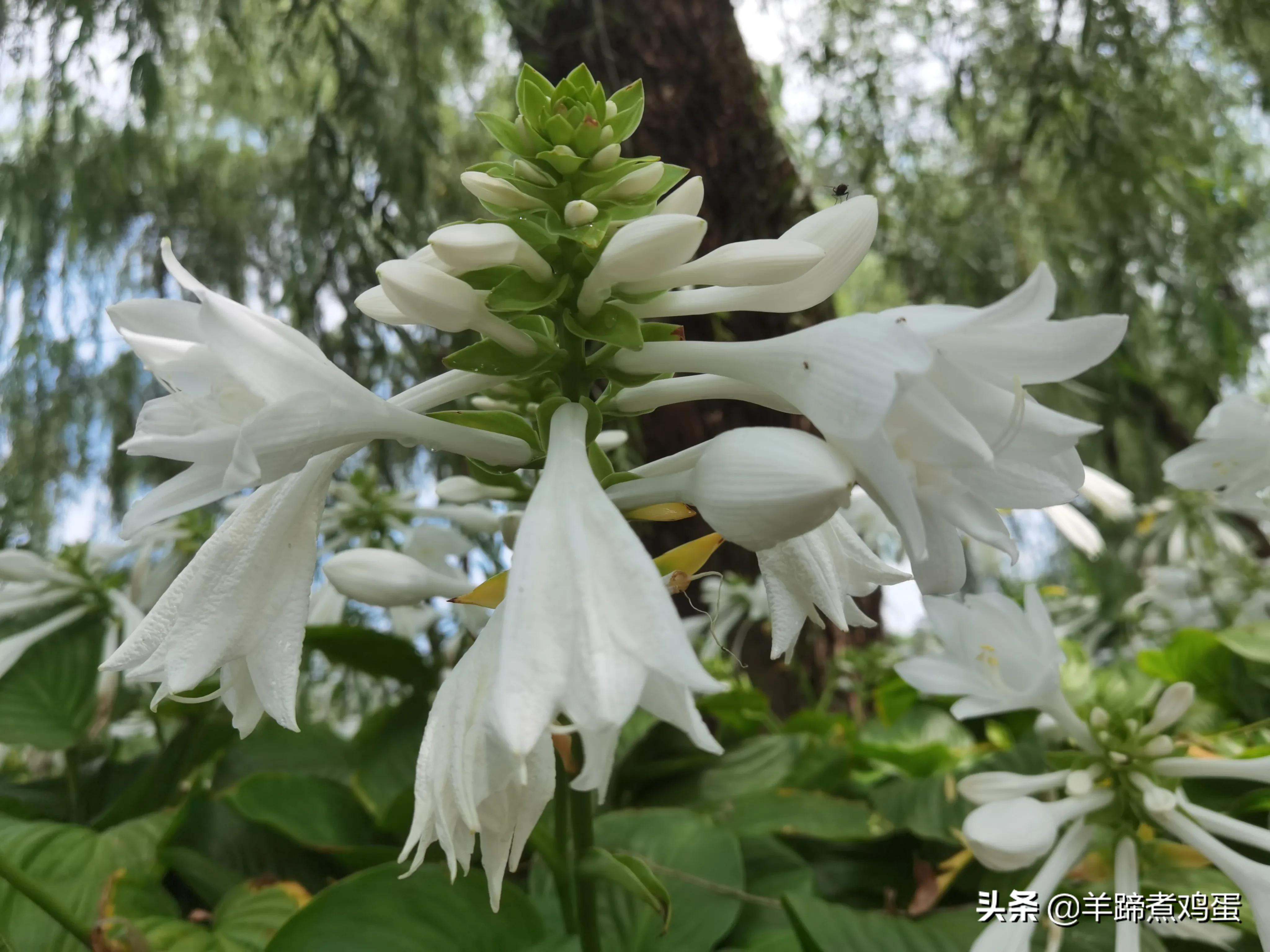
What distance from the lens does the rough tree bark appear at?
2371 millimetres

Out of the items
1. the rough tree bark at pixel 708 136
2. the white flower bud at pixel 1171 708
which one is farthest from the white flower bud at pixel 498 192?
the rough tree bark at pixel 708 136

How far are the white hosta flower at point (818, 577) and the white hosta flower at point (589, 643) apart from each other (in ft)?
0.56

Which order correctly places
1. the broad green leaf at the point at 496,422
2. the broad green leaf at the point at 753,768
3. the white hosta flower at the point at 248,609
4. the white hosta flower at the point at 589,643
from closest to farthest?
1. the white hosta flower at the point at 589,643
2. the white hosta flower at the point at 248,609
3. the broad green leaf at the point at 496,422
4. the broad green leaf at the point at 753,768

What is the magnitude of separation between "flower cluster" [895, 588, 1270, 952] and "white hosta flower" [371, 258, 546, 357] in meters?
0.63

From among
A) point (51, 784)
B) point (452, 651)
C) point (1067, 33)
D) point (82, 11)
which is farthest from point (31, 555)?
point (1067, 33)

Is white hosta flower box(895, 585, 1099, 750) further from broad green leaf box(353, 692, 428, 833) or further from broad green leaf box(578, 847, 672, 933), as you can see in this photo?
broad green leaf box(353, 692, 428, 833)

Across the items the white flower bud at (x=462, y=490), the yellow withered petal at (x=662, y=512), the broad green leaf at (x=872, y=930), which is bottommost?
the broad green leaf at (x=872, y=930)

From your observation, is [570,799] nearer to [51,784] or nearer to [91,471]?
[51,784]

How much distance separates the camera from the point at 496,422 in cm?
74

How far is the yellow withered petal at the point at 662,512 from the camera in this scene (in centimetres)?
72

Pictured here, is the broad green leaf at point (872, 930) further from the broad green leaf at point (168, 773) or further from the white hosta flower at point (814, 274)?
the broad green leaf at point (168, 773)


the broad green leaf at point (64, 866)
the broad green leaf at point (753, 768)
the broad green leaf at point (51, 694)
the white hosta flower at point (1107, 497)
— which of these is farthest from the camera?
the white hosta flower at point (1107, 497)

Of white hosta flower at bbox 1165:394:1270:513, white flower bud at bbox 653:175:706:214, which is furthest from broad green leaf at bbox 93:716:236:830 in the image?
white hosta flower at bbox 1165:394:1270:513

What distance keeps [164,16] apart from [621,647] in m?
2.08
